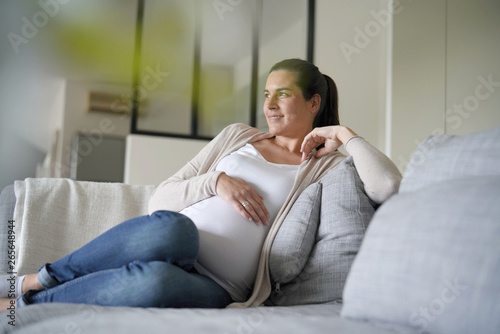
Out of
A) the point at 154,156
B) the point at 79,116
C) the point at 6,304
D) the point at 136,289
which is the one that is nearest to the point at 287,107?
the point at 136,289

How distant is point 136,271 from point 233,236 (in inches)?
14.6

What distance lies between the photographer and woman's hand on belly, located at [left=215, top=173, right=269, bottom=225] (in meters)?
1.50

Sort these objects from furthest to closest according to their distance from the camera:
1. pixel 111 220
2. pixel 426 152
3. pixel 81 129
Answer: pixel 81 129, pixel 111 220, pixel 426 152

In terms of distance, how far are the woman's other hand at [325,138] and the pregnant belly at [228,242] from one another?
1.17 feet

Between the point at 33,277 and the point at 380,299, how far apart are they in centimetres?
96

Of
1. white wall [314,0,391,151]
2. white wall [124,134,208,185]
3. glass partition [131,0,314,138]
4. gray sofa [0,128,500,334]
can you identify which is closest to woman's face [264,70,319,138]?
gray sofa [0,128,500,334]

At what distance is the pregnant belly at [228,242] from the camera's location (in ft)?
4.73

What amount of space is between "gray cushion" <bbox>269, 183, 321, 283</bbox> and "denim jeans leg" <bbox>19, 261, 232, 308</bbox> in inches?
9.0

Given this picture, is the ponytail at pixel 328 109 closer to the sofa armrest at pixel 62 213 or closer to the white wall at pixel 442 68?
the sofa armrest at pixel 62 213

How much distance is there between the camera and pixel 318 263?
4.68ft

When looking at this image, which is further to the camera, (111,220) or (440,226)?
(111,220)

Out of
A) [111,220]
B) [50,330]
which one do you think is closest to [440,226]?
[50,330]

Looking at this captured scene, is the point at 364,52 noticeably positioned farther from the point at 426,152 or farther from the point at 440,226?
the point at 440,226

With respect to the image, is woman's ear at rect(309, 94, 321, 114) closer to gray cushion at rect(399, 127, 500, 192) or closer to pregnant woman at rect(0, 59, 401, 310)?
pregnant woman at rect(0, 59, 401, 310)
